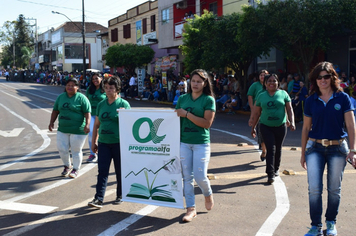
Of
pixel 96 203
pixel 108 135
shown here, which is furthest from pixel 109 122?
pixel 96 203

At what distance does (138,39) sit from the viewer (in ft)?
137

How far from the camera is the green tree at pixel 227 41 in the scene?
18297 millimetres

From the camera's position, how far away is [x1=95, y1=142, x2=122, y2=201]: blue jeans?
5742 millimetres

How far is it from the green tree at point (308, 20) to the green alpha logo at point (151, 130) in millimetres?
12931

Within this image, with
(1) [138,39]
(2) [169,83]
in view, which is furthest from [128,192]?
(1) [138,39]

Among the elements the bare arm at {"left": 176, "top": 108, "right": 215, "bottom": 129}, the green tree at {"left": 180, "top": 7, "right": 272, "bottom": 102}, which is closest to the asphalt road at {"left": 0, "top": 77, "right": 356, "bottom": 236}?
the bare arm at {"left": 176, "top": 108, "right": 215, "bottom": 129}

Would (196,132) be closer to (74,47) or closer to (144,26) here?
(144,26)

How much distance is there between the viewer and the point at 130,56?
35188mm

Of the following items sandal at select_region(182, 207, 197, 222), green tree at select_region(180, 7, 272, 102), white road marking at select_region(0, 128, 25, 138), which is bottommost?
sandal at select_region(182, 207, 197, 222)

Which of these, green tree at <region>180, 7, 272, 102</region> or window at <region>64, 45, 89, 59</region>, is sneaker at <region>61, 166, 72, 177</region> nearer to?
green tree at <region>180, 7, 272, 102</region>

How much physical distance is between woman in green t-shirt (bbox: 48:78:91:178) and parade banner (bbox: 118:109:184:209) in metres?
2.07

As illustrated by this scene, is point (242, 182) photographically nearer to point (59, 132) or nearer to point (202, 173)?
point (202, 173)

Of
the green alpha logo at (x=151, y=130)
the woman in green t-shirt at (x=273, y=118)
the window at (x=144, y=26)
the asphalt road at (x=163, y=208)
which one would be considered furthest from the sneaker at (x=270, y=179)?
the window at (x=144, y=26)

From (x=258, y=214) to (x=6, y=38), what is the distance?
110008 millimetres
